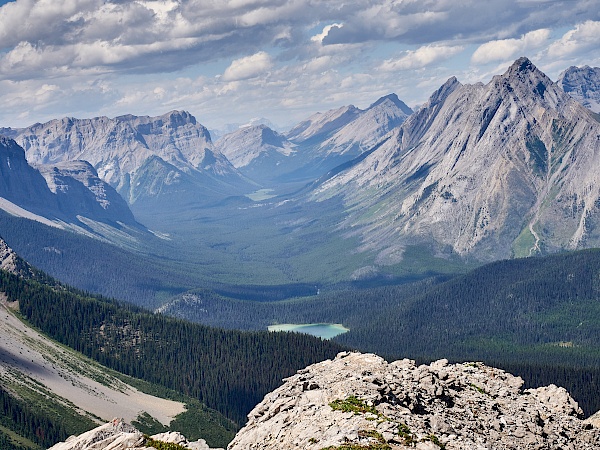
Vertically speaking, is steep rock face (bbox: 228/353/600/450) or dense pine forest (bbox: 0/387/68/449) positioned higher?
steep rock face (bbox: 228/353/600/450)

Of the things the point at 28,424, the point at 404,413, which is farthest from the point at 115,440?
the point at 28,424

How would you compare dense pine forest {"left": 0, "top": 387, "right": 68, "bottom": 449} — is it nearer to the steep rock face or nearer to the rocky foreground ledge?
the steep rock face

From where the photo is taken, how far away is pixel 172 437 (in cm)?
7194

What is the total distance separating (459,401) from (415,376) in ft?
15.3

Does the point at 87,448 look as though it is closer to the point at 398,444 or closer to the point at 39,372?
the point at 398,444

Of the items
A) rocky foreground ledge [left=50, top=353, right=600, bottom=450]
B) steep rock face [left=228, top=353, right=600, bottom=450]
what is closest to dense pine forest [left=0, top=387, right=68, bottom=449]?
steep rock face [left=228, top=353, right=600, bottom=450]

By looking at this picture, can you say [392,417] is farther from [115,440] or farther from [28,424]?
[28,424]

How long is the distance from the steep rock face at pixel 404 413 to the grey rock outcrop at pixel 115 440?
213 inches

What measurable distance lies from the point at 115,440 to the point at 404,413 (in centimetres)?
2220

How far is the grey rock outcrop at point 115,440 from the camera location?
61875mm

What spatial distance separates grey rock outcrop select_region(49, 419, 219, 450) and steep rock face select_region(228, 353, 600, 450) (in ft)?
17.7

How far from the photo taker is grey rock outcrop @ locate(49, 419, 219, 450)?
6188 centimetres

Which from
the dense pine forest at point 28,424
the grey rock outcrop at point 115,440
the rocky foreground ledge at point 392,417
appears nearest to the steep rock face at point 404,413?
the rocky foreground ledge at point 392,417

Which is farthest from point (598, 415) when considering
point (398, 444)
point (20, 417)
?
point (20, 417)
